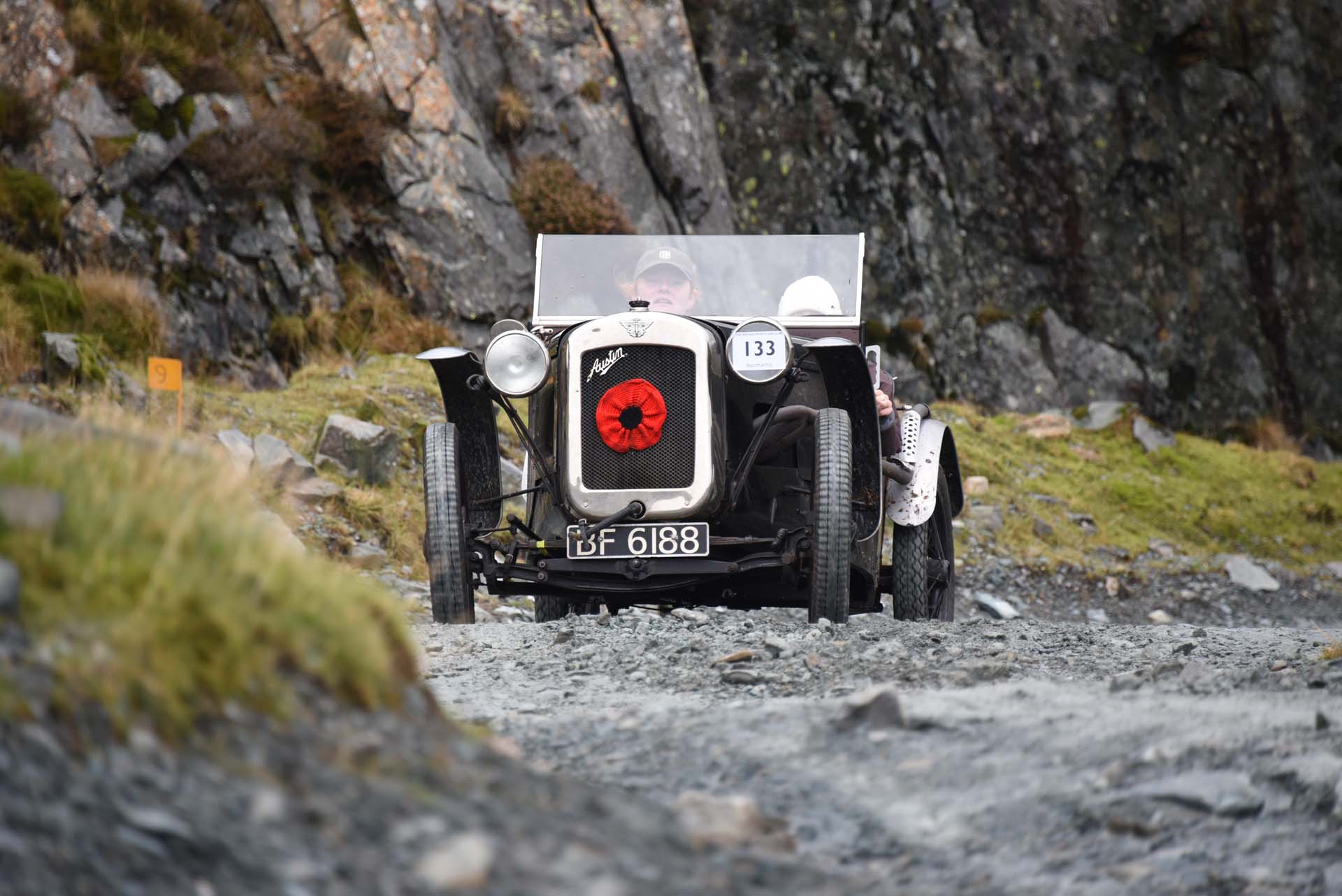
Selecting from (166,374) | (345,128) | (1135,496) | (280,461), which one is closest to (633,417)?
(166,374)

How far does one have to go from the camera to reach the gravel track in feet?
8.02

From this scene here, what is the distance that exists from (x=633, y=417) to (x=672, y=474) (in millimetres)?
314

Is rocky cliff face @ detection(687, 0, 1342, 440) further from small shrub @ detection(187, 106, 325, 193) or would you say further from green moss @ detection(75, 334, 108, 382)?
green moss @ detection(75, 334, 108, 382)

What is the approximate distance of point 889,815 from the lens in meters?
2.62

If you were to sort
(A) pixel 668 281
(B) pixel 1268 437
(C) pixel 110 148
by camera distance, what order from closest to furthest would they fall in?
(A) pixel 668 281
(C) pixel 110 148
(B) pixel 1268 437

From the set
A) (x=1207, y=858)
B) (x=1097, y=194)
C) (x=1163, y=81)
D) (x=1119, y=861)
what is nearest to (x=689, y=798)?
(x=1119, y=861)

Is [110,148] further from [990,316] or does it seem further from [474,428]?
[990,316]

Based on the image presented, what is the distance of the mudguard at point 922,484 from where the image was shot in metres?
7.06

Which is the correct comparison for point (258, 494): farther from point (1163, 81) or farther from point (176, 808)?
point (1163, 81)

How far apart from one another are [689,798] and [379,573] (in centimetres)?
628

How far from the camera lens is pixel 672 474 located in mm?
6168

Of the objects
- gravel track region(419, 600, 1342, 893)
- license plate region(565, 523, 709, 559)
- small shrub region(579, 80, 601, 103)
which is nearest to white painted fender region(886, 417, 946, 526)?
license plate region(565, 523, 709, 559)

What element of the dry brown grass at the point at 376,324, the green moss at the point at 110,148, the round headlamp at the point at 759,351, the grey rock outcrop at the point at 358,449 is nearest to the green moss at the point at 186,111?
the green moss at the point at 110,148

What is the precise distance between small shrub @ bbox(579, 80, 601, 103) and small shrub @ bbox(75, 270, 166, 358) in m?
6.88
